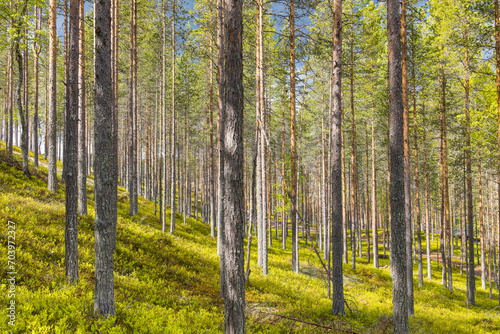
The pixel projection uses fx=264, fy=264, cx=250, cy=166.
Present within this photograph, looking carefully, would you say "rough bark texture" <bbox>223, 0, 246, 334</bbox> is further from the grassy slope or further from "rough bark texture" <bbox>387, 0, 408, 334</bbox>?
"rough bark texture" <bbox>387, 0, 408, 334</bbox>

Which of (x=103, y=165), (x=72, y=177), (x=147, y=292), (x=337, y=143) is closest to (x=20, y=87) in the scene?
(x=72, y=177)

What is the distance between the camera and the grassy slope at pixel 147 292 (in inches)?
210

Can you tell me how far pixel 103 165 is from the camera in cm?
538

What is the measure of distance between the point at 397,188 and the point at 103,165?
6.81m

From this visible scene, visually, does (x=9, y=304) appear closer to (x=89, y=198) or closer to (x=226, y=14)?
(x=226, y=14)

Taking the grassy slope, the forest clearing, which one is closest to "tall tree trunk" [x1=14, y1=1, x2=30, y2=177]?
the forest clearing

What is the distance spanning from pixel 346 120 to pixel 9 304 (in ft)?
72.6

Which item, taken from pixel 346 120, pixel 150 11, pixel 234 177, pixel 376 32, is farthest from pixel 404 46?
pixel 150 11

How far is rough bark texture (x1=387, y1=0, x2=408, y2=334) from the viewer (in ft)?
21.7

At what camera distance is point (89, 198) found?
16578 mm

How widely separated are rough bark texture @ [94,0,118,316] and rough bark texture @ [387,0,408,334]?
6615 mm

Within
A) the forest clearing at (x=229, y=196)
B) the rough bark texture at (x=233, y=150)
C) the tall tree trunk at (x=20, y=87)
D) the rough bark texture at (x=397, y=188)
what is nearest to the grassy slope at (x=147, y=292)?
the forest clearing at (x=229, y=196)

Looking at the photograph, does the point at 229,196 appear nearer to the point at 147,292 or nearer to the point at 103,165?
the point at 103,165

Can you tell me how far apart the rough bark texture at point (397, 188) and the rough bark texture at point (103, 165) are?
6615 mm
